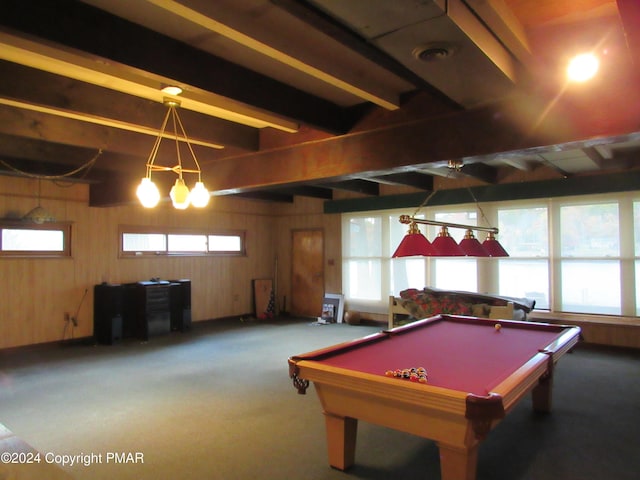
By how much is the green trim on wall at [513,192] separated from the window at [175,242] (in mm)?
2503

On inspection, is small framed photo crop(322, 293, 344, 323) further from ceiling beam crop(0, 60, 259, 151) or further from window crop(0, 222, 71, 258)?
ceiling beam crop(0, 60, 259, 151)

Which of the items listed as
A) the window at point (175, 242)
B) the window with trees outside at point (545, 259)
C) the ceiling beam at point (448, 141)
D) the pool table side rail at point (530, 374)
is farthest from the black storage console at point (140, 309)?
the pool table side rail at point (530, 374)

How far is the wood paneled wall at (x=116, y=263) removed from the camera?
19.1ft

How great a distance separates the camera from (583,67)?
210cm

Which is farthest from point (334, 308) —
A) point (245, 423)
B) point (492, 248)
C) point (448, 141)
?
point (448, 141)

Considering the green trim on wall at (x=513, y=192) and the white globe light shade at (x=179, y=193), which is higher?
the green trim on wall at (x=513, y=192)

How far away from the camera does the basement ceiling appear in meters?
1.79

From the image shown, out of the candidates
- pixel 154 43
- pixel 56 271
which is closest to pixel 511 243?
pixel 154 43

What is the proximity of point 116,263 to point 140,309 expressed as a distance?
2.93ft

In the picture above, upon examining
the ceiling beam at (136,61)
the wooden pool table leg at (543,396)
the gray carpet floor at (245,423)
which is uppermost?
the ceiling beam at (136,61)

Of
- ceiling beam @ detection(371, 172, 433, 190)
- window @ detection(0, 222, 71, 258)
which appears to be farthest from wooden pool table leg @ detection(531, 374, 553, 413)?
window @ detection(0, 222, 71, 258)

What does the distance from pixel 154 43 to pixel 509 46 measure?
1.79 meters

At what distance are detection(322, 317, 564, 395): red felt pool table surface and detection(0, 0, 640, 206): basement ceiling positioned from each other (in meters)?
1.34

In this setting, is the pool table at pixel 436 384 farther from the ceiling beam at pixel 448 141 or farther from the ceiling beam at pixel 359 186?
the ceiling beam at pixel 359 186
